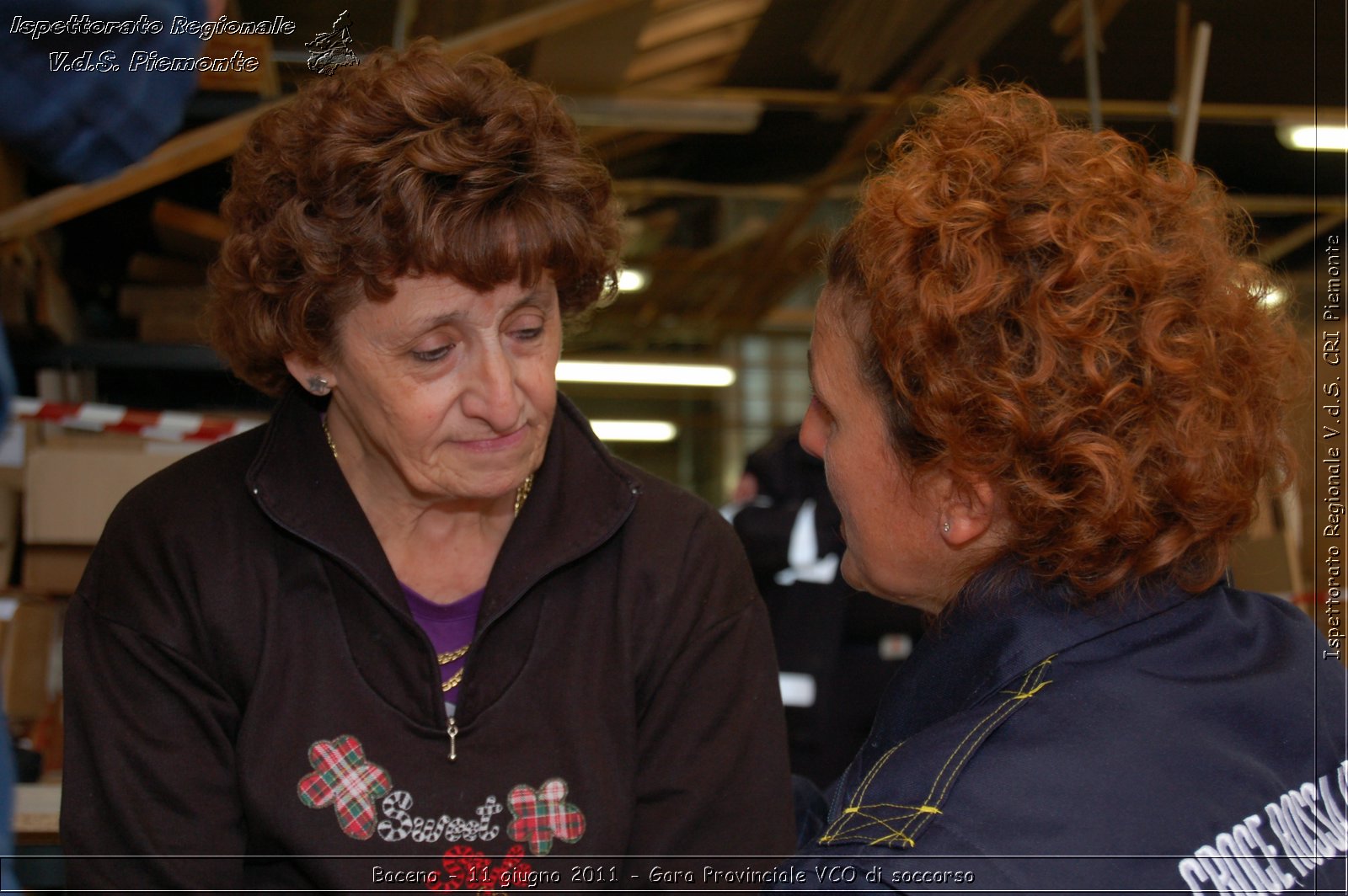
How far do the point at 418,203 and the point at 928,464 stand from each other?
2.68 ft

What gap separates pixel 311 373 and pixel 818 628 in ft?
5.31

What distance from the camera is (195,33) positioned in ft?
3.63

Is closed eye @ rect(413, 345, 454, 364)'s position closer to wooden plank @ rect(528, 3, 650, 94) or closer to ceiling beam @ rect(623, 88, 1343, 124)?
wooden plank @ rect(528, 3, 650, 94)

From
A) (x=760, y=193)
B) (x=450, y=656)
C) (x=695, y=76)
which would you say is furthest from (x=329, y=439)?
(x=760, y=193)

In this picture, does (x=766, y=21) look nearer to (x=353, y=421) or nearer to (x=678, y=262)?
(x=353, y=421)

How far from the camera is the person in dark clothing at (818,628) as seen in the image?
2986 millimetres

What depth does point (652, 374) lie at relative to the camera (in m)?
11.2

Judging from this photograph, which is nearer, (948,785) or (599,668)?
(948,785)

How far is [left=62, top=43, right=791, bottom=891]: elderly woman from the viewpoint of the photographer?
5.43 feet

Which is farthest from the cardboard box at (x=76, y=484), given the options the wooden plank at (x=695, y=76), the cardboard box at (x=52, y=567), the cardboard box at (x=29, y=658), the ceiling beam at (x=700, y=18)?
the wooden plank at (x=695, y=76)

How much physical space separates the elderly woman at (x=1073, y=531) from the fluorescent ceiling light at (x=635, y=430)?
1108cm

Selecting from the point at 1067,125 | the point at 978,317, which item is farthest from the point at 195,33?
the point at 1067,125

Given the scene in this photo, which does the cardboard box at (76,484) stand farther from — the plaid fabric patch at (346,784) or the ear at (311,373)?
the plaid fabric patch at (346,784)

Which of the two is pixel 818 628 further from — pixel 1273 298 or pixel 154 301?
pixel 154 301
